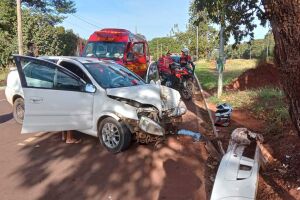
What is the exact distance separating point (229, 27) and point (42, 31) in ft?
76.2

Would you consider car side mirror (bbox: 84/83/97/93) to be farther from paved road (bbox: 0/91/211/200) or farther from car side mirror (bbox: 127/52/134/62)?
car side mirror (bbox: 127/52/134/62)

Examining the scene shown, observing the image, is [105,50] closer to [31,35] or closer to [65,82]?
[65,82]

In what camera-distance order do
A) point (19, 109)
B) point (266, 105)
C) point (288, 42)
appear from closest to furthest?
point (288, 42) → point (19, 109) → point (266, 105)

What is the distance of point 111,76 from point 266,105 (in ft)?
15.2

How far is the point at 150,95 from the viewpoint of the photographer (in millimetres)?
7285

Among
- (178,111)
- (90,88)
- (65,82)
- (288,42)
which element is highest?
(288,42)

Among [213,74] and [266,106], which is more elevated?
[213,74]

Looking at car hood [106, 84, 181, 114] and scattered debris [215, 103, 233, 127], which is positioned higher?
car hood [106, 84, 181, 114]

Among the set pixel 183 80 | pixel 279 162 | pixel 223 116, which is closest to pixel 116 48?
pixel 183 80

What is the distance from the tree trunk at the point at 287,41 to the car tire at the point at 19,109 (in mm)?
7179

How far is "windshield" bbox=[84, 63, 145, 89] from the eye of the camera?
7.61 metres

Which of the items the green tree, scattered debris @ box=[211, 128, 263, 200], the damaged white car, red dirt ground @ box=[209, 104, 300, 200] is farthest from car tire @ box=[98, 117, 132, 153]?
the green tree

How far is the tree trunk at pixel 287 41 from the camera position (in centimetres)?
327

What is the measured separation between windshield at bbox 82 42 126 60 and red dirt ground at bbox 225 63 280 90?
5589 mm
